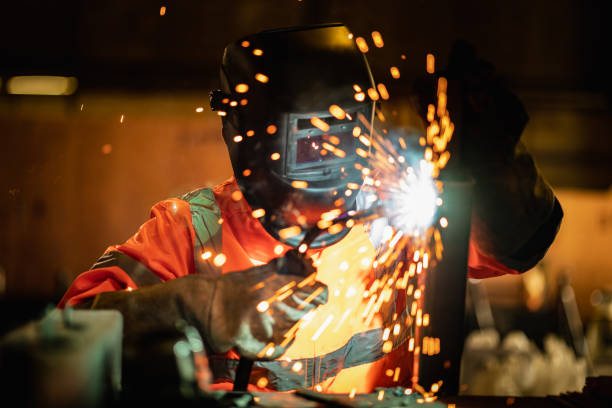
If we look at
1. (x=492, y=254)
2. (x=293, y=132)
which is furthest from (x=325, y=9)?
(x=492, y=254)

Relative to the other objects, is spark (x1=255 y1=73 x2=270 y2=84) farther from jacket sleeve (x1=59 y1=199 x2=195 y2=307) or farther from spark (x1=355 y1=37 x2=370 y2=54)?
jacket sleeve (x1=59 y1=199 x2=195 y2=307)

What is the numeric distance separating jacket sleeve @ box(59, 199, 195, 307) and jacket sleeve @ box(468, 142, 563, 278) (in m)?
0.85

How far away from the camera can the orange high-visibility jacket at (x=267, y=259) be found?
150cm

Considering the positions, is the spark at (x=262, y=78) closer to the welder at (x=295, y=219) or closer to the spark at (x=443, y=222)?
the welder at (x=295, y=219)

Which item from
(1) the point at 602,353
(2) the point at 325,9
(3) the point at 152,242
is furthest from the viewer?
(1) the point at 602,353

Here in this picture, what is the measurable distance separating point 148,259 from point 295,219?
1.48 feet

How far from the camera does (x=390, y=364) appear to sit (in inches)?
62.7

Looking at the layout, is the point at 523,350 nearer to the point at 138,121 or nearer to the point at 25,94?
the point at 138,121

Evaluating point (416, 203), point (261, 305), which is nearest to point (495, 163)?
point (416, 203)

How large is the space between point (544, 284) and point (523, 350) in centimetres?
135

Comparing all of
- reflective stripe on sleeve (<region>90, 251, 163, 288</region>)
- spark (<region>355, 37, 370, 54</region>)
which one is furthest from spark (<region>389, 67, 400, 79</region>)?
reflective stripe on sleeve (<region>90, 251, 163, 288</region>)

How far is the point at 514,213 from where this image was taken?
1336 mm

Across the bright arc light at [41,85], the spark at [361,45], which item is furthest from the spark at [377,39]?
the bright arc light at [41,85]

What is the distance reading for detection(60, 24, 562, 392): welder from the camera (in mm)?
1276
